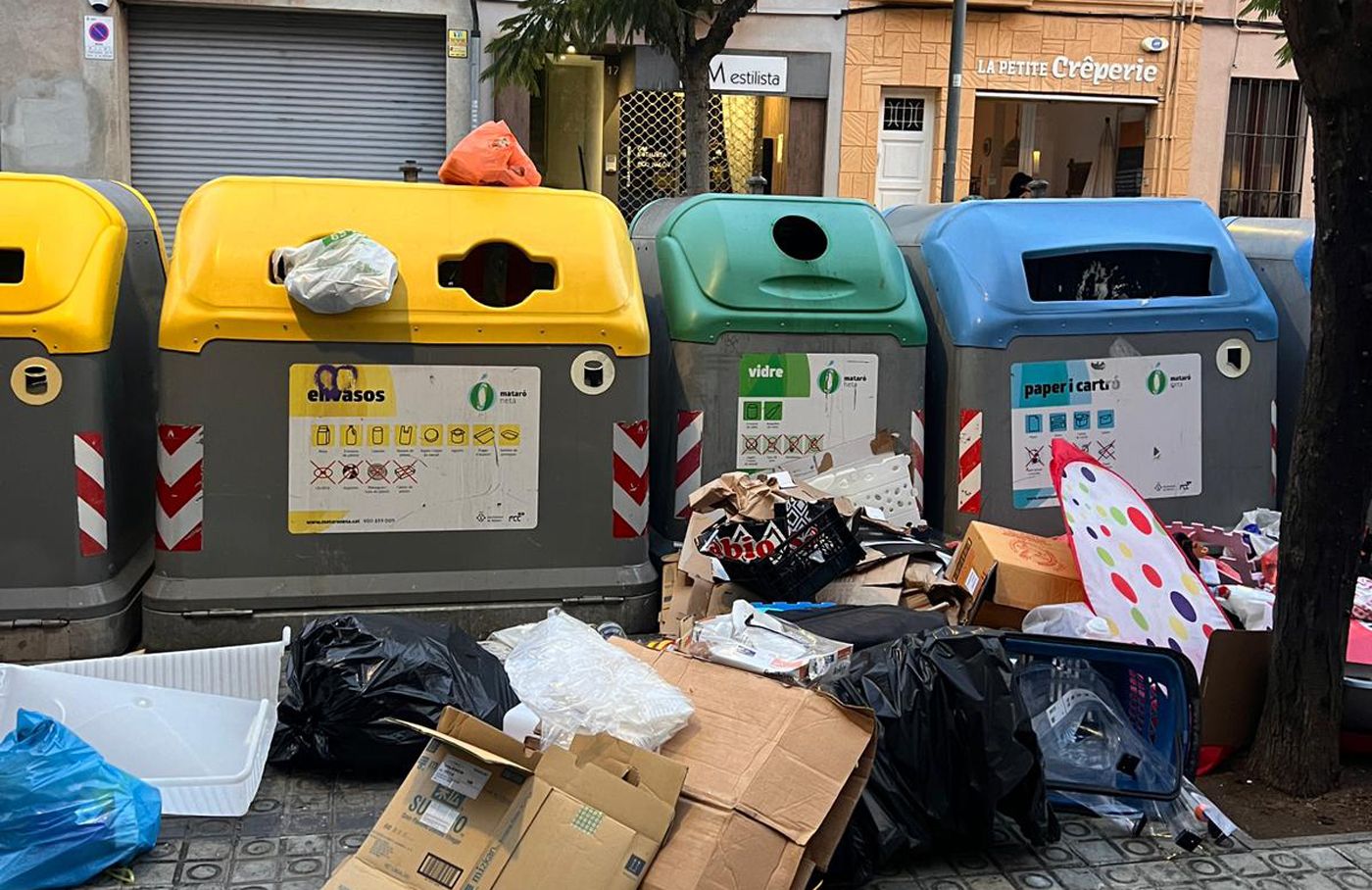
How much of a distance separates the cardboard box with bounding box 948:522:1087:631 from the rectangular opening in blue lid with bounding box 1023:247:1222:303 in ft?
4.99

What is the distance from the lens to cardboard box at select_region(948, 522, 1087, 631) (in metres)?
4.11

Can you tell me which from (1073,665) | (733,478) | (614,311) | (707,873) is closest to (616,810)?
(707,873)

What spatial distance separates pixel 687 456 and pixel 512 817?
92.9 inches

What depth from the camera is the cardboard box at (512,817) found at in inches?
108

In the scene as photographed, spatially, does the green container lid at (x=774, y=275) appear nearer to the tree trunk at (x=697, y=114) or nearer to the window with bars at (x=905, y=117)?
the tree trunk at (x=697, y=114)

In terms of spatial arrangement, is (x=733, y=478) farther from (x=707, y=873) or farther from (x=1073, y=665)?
(x=707, y=873)

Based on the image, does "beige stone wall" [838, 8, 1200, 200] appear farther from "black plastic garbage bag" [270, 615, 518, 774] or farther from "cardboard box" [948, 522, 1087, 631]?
"black plastic garbage bag" [270, 615, 518, 774]

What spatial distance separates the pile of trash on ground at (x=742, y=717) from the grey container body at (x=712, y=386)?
0.44m

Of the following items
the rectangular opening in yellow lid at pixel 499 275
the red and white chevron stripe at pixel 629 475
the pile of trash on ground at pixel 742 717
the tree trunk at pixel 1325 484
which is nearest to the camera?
the pile of trash on ground at pixel 742 717

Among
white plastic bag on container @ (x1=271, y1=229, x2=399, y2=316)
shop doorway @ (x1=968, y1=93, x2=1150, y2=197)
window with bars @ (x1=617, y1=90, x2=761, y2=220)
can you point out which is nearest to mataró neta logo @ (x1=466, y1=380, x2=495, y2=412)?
white plastic bag on container @ (x1=271, y1=229, x2=399, y2=316)

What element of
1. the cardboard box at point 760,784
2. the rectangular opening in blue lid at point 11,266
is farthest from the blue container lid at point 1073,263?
the rectangular opening in blue lid at point 11,266

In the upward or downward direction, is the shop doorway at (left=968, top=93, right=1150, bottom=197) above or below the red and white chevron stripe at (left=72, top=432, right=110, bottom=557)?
above

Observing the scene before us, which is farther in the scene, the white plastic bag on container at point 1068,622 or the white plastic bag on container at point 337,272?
the white plastic bag on container at point 337,272

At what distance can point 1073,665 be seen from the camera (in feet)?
11.6
